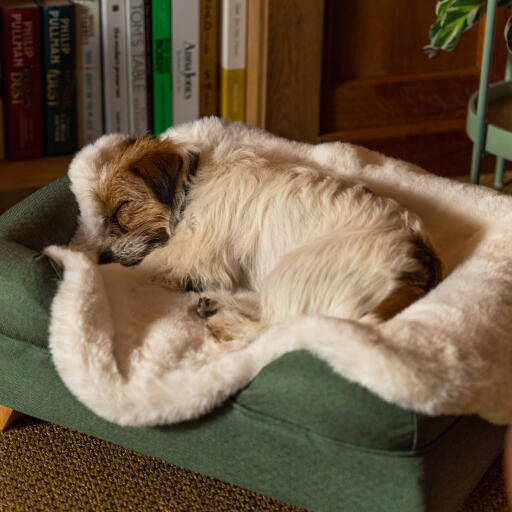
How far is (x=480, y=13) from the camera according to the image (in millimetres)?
2035

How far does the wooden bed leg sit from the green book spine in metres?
1.09

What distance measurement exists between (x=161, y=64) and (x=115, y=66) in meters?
0.14

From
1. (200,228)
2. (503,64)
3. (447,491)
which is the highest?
(503,64)

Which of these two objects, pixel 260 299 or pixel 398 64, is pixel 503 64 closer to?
pixel 398 64

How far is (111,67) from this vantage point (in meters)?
2.33

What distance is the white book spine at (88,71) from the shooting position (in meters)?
2.25

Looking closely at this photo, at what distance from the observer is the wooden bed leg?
1612mm

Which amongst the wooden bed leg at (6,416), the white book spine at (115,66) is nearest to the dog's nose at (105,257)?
the wooden bed leg at (6,416)

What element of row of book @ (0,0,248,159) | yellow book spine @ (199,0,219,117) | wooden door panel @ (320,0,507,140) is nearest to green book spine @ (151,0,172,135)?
row of book @ (0,0,248,159)

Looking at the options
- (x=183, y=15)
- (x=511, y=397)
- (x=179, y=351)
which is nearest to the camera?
(x=511, y=397)

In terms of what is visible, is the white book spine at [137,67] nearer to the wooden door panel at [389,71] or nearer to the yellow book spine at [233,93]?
the yellow book spine at [233,93]

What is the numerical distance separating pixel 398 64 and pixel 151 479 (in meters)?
1.67

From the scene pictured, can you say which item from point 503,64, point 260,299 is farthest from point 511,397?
point 503,64

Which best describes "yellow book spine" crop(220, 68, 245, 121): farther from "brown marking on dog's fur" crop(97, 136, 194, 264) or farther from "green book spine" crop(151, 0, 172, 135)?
"brown marking on dog's fur" crop(97, 136, 194, 264)
